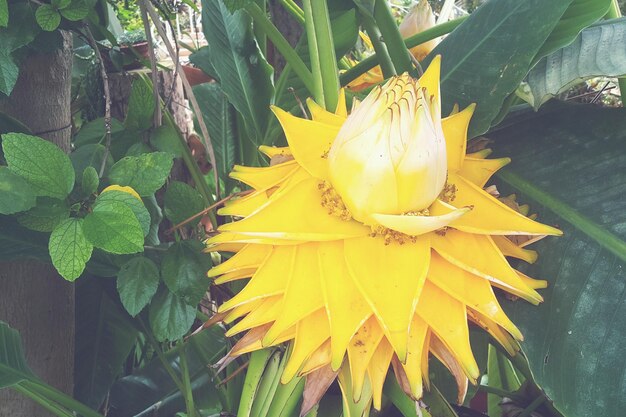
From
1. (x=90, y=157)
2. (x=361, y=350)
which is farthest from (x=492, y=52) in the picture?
(x=90, y=157)

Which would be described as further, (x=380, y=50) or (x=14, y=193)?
(x=380, y=50)

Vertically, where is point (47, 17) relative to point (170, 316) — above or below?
above

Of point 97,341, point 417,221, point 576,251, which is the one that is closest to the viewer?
point 417,221

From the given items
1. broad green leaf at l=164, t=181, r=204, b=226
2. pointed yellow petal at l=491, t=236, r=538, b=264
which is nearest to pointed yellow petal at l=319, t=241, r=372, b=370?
pointed yellow petal at l=491, t=236, r=538, b=264

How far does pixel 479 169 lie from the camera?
44 centimetres

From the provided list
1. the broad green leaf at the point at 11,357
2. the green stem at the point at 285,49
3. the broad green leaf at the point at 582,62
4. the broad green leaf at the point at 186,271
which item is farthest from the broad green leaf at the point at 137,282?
the broad green leaf at the point at 582,62

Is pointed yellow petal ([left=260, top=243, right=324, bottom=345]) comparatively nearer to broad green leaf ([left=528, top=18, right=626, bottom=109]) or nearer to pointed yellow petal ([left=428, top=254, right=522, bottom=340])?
pointed yellow petal ([left=428, top=254, right=522, bottom=340])

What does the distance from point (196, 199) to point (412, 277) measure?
26 centimetres

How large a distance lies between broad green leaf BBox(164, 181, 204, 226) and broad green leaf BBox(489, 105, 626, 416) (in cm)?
27

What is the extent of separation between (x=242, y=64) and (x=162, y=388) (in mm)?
417

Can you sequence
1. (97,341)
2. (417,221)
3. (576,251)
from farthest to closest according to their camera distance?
(97,341)
(576,251)
(417,221)

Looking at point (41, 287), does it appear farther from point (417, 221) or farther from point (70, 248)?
point (417, 221)

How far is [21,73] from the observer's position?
1.95 ft

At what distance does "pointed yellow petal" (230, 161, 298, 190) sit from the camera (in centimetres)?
42
